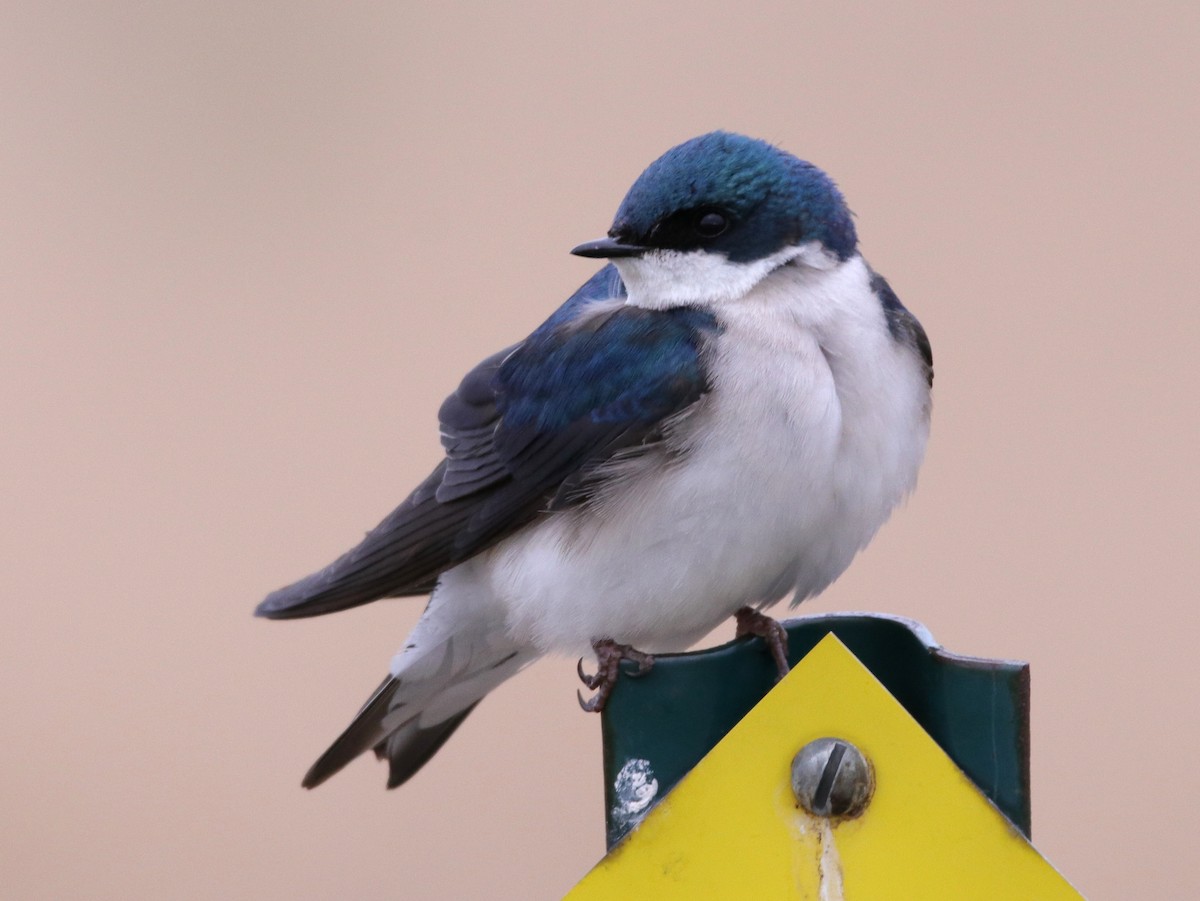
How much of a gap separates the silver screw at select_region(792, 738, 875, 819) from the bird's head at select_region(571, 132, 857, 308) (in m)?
0.53

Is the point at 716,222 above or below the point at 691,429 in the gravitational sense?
above

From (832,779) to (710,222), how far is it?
0.58m

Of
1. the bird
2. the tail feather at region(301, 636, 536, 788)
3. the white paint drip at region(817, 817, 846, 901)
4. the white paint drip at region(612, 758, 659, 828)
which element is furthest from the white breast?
the white paint drip at region(817, 817, 846, 901)

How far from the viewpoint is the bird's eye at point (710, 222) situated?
4.37 feet

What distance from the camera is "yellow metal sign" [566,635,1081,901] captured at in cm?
90

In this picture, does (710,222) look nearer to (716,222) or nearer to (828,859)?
(716,222)

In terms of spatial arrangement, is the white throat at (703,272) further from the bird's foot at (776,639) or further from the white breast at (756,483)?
the bird's foot at (776,639)

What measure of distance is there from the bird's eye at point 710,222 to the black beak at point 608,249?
0.15 ft

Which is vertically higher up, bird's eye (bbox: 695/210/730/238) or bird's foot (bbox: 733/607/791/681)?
bird's eye (bbox: 695/210/730/238)

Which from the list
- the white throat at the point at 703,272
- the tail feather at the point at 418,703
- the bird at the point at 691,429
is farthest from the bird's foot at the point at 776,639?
the tail feather at the point at 418,703

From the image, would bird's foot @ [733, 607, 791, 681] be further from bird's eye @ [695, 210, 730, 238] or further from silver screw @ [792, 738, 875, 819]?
bird's eye @ [695, 210, 730, 238]

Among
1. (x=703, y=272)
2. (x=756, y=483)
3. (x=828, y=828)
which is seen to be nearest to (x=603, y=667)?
(x=756, y=483)

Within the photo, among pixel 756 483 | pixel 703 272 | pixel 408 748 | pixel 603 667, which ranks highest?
pixel 703 272

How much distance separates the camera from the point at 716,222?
1.33 m
